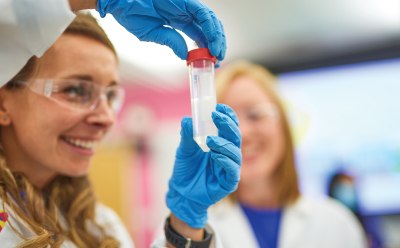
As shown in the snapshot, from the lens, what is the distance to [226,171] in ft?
3.00

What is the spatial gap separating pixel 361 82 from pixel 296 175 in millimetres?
2412

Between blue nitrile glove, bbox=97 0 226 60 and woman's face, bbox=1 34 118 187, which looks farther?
woman's face, bbox=1 34 118 187

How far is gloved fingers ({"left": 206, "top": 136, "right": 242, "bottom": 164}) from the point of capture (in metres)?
0.87

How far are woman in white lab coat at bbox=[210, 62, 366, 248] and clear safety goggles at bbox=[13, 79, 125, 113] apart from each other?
0.73 metres

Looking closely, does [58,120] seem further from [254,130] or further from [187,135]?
[254,130]

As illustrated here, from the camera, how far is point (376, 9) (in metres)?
3.34

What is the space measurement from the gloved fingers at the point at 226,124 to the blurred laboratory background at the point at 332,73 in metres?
2.23

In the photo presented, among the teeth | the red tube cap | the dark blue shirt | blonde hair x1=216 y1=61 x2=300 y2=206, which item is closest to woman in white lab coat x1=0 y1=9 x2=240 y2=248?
the teeth

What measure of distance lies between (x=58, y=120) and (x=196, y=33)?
49cm

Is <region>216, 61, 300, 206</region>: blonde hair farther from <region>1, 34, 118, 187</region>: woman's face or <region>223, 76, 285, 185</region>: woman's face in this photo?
<region>1, 34, 118, 187</region>: woman's face

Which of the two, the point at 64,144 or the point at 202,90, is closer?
the point at 202,90

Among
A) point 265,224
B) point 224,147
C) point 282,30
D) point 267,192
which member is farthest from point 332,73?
point 224,147

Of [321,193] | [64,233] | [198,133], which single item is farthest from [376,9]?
[64,233]

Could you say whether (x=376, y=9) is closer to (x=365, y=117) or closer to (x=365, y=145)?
(x=365, y=117)
